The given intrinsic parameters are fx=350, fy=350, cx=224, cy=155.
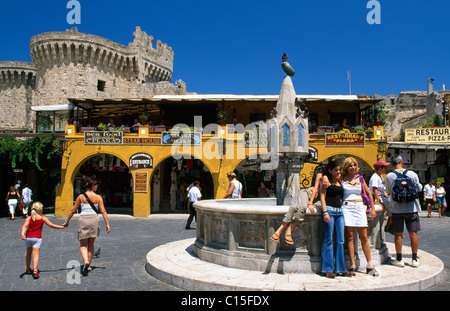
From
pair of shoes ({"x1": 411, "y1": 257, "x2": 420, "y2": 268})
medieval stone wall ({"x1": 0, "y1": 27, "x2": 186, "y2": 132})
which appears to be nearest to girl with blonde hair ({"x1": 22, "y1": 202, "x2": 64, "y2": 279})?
pair of shoes ({"x1": 411, "y1": 257, "x2": 420, "y2": 268})

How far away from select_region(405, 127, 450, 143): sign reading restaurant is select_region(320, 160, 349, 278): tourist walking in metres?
18.2

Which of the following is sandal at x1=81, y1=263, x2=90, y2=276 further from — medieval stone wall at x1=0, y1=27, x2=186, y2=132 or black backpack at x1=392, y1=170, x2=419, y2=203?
medieval stone wall at x1=0, y1=27, x2=186, y2=132

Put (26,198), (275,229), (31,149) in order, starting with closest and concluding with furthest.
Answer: (275,229)
(26,198)
(31,149)

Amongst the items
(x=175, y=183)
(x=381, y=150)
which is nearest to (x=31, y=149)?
(x=175, y=183)

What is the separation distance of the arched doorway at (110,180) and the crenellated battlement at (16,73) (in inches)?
938

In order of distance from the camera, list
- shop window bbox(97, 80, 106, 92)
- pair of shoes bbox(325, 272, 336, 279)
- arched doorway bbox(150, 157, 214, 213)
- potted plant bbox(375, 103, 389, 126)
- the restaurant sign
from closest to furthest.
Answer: pair of shoes bbox(325, 272, 336, 279)
the restaurant sign
potted plant bbox(375, 103, 389, 126)
arched doorway bbox(150, 157, 214, 213)
shop window bbox(97, 80, 106, 92)

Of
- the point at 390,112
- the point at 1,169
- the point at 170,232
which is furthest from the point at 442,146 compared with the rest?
the point at 1,169

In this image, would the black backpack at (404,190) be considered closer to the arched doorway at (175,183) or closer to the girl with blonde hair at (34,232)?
the girl with blonde hair at (34,232)

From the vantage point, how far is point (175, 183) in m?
21.6

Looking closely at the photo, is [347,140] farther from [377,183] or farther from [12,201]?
[12,201]

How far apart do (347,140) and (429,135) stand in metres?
5.83

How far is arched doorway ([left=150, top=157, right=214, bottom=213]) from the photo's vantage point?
2133 cm
